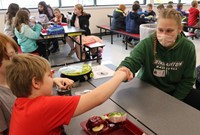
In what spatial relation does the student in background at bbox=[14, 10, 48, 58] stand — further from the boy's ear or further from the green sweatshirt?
the boy's ear

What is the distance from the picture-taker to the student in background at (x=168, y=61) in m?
1.60

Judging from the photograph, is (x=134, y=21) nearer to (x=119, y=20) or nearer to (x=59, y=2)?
(x=119, y=20)

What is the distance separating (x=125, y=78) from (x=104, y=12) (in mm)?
6265

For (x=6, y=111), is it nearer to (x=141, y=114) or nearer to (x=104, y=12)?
(x=141, y=114)

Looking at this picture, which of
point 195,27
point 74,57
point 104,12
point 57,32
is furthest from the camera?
point 104,12

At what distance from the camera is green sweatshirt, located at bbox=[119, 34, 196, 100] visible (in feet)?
5.39

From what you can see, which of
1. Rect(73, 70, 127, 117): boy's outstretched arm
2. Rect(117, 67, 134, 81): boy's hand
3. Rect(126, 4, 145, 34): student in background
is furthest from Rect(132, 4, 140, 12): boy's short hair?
Rect(73, 70, 127, 117): boy's outstretched arm

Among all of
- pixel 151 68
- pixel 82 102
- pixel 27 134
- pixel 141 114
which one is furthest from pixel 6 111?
pixel 151 68

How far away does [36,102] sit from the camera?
0.90 meters

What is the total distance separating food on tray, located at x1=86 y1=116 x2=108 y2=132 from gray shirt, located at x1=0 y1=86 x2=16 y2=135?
44 cm

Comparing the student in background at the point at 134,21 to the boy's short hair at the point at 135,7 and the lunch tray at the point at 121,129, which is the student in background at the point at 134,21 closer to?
the boy's short hair at the point at 135,7

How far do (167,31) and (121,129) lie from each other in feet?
2.76

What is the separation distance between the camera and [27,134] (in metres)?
0.90

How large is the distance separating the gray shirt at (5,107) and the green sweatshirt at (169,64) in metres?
0.85
